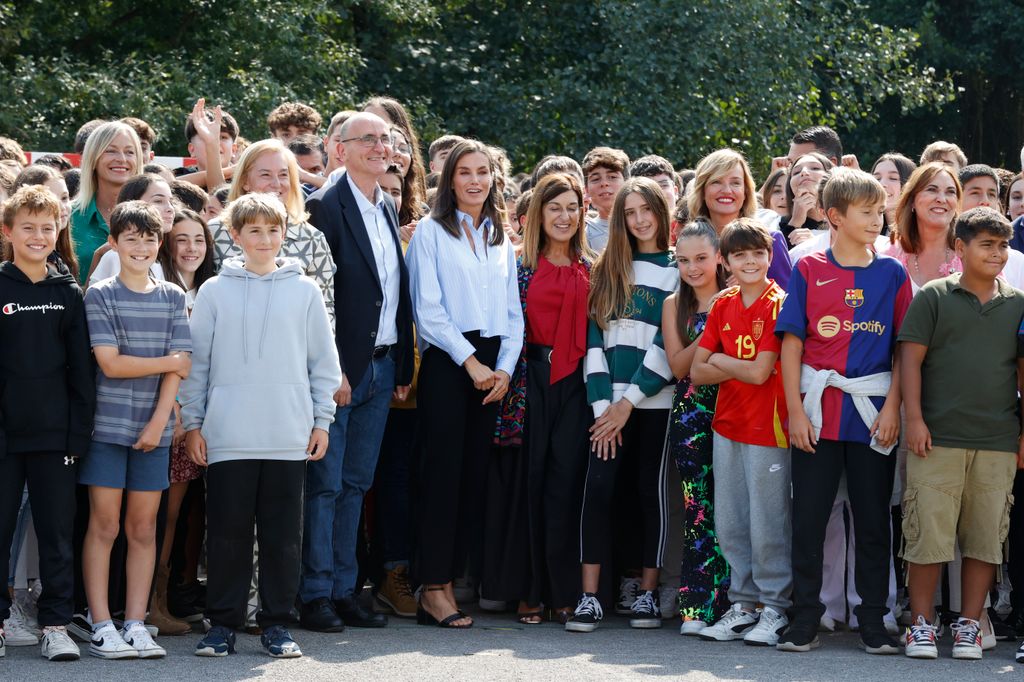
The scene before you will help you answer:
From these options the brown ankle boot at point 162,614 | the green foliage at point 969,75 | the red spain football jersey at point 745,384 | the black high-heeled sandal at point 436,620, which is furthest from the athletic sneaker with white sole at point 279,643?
the green foliage at point 969,75

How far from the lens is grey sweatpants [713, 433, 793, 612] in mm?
6355

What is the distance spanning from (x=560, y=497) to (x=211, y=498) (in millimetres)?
1775

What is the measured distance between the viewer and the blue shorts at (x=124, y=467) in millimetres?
5910

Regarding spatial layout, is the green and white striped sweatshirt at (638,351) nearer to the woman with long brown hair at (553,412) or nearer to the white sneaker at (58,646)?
the woman with long brown hair at (553,412)

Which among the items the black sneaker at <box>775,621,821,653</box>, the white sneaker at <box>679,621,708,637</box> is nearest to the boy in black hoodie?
the white sneaker at <box>679,621,708,637</box>

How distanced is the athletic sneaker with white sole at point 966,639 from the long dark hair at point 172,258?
3.76m

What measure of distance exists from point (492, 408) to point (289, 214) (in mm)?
1358

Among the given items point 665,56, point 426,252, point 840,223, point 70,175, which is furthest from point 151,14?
point 840,223

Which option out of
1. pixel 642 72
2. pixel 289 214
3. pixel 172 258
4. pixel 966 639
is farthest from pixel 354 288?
pixel 642 72

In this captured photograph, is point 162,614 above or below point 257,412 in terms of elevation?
below

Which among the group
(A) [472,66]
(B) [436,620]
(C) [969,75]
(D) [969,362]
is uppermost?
(C) [969,75]

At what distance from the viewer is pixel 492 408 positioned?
679 centimetres

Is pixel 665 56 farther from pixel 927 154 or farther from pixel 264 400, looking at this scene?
pixel 264 400

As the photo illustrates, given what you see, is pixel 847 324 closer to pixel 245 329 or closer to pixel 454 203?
pixel 454 203
